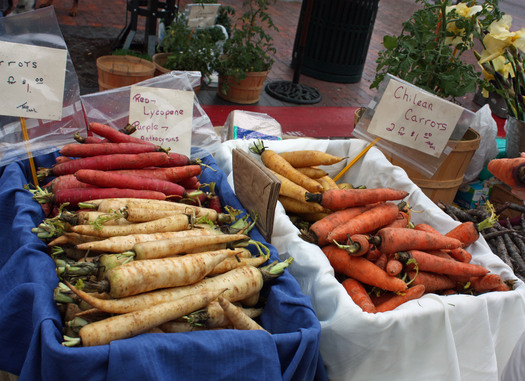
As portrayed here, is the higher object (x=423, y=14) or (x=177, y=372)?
(x=423, y=14)

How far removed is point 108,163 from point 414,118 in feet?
A: 4.81

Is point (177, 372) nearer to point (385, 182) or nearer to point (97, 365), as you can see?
point (97, 365)

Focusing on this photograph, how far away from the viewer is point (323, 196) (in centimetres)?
176

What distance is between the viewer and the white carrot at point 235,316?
116 cm

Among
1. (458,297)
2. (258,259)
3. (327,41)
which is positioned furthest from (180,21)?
(458,297)

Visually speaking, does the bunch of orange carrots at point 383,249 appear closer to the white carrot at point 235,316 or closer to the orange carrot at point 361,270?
the orange carrot at point 361,270

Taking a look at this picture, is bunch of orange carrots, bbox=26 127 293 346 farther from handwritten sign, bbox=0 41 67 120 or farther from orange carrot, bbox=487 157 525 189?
orange carrot, bbox=487 157 525 189

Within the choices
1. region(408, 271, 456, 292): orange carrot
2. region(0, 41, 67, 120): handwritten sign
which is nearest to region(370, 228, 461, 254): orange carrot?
region(408, 271, 456, 292): orange carrot

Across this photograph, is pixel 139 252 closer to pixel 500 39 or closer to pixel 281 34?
pixel 500 39

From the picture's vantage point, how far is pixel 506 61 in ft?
8.80

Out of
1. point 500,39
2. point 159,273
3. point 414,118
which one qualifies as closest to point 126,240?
point 159,273

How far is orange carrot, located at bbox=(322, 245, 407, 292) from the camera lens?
1.52 m

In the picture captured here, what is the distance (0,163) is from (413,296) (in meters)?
1.64

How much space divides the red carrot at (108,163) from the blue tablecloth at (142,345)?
0.84 feet
